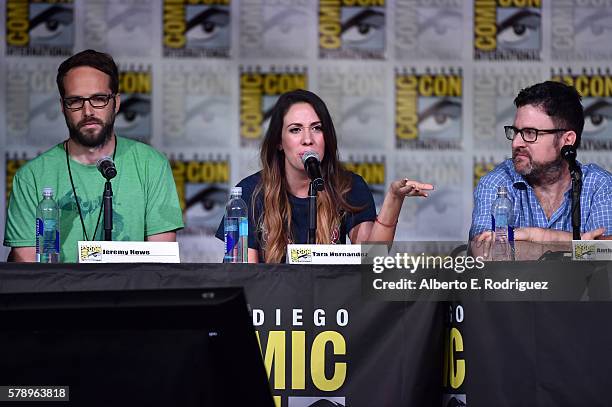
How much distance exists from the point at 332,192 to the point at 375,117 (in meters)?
0.96

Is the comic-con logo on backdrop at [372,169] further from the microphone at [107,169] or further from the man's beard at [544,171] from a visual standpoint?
the microphone at [107,169]

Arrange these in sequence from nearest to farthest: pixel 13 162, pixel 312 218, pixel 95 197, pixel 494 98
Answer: pixel 312 218, pixel 95 197, pixel 13 162, pixel 494 98

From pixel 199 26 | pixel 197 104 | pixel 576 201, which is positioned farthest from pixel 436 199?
pixel 576 201

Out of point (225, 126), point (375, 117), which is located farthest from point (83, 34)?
point (375, 117)

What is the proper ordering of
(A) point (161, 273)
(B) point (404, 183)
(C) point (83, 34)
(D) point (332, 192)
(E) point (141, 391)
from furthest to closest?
(C) point (83, 34) → (D) point (332, 192) → (B) point (404, 183) → (A) point (161, 273) → (E) point (141, 391)

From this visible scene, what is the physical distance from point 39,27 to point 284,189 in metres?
1.49

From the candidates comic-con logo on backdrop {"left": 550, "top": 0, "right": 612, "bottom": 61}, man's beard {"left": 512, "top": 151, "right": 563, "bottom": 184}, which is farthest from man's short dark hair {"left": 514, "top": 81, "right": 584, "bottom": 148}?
comic-con logo on backdrop {"left": 550, "top": 0, "right": 612, "bottom": 61}

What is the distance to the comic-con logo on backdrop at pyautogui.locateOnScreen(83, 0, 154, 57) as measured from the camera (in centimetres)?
397

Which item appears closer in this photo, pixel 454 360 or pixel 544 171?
pixel 454 360

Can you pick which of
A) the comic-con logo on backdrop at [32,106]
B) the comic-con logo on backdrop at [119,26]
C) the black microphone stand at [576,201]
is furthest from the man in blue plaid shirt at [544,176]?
the comic-con logo on backdrop at [32,106]

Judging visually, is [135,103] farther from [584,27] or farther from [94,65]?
[584,27]

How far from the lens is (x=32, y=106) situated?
13.0ft

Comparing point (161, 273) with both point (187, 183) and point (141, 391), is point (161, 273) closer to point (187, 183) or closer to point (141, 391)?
point (141, 391)

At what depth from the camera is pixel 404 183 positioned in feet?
8.66
